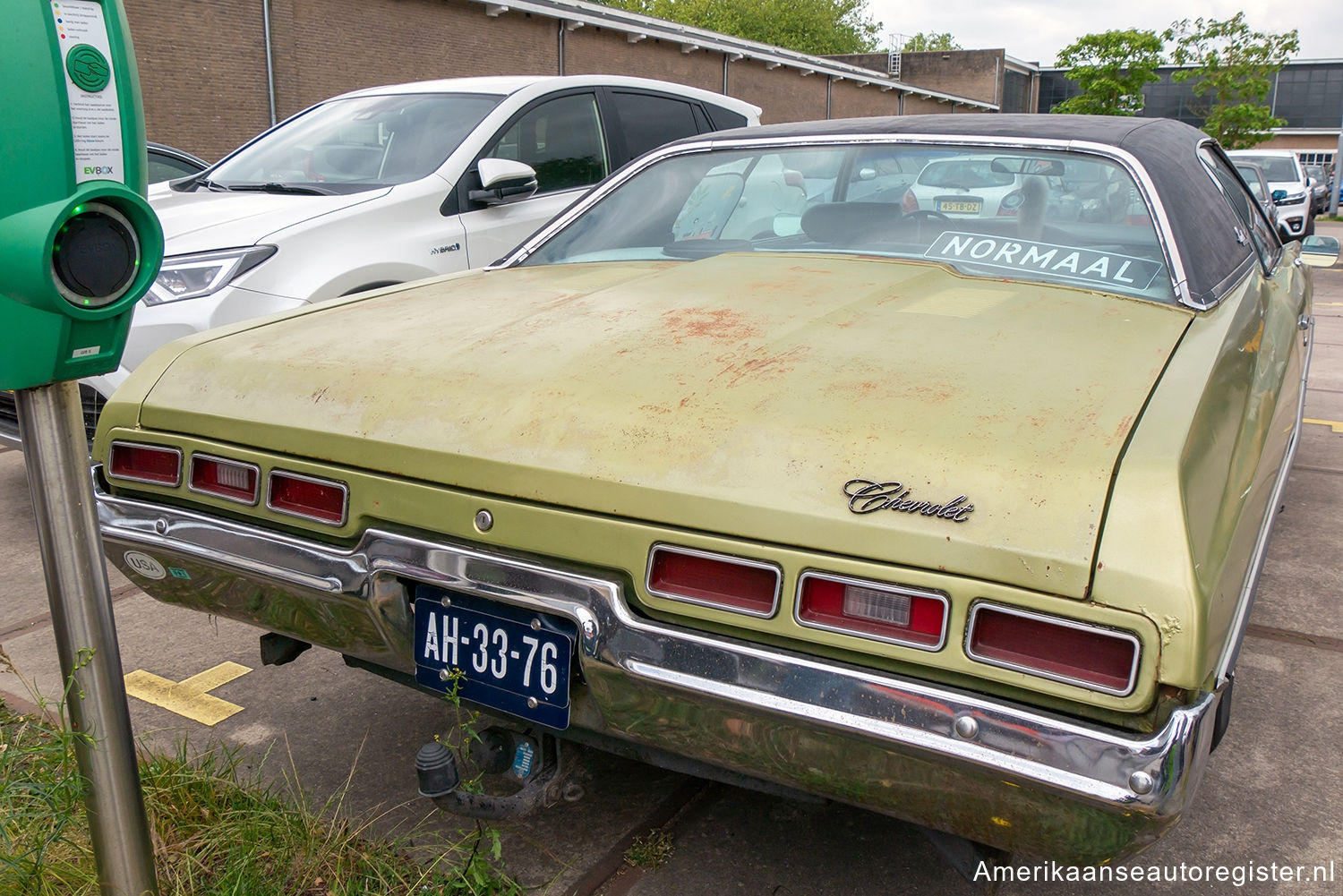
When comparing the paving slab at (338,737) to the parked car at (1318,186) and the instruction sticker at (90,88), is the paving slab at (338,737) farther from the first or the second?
the parked car at (1318,186)

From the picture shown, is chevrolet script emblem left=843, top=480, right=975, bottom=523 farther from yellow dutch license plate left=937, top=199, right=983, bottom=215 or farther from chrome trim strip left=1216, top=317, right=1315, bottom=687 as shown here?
yellow dutch license plate left=937, top=199, right=983, bottom=215

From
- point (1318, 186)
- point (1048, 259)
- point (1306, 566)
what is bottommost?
point (1306, 566)

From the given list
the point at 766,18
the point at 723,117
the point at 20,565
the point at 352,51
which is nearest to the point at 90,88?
the point at 20,565

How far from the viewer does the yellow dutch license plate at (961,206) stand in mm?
2803

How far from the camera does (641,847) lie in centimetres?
220

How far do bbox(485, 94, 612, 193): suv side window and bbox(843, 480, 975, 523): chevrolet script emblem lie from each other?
3.77 meters

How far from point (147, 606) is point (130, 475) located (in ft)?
4.95

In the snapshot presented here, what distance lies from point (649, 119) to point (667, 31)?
21.1 meters

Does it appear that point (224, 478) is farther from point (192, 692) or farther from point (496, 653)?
point (192, 692)

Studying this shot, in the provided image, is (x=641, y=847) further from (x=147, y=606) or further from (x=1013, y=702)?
(x=147, y=606)

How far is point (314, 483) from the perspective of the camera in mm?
1955

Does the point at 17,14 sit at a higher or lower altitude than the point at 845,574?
higher

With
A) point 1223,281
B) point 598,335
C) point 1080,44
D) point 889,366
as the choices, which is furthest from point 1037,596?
point 1080,44

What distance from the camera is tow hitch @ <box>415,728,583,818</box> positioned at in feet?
6.21
